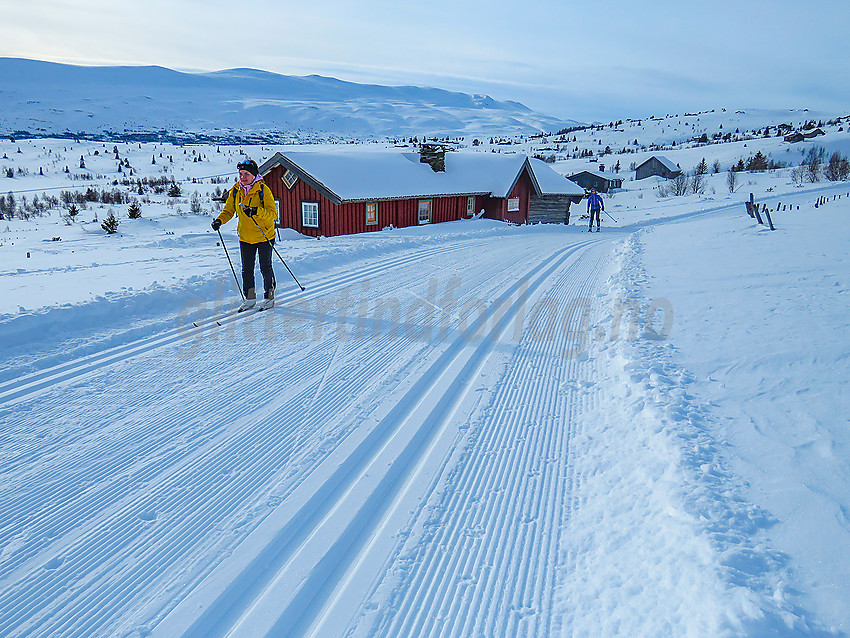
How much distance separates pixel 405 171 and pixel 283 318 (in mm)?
17870

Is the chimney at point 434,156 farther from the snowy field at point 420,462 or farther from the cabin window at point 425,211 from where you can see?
the snowy field at point 420,462

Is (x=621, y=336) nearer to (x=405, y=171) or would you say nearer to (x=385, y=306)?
(x=385, y=306)

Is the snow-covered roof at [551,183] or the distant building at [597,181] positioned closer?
the snow-covered roof at [551,183]

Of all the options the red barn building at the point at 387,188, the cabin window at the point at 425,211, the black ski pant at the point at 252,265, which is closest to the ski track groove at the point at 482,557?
the black ski pant at the point at 252,265

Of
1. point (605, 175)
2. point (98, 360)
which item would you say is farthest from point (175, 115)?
point (98, 360)

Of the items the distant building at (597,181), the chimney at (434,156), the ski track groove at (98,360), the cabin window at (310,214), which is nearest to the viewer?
the ski track groove at (98,360)

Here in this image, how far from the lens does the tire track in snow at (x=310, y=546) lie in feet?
7.98

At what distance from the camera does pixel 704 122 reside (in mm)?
130125

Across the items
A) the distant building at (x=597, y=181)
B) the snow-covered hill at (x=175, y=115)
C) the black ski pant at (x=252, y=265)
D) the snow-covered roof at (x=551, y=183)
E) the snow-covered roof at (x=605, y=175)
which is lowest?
the black ski pant at (x=252, y=265)

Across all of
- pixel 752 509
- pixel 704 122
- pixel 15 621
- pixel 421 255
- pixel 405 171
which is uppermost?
pixel 704 122

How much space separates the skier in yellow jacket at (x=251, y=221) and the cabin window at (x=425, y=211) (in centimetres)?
1619

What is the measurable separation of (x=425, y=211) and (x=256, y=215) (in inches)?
665

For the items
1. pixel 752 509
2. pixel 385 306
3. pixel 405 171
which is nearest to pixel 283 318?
pixel 385 306

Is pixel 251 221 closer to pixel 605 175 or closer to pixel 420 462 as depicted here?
pixel 420 462
